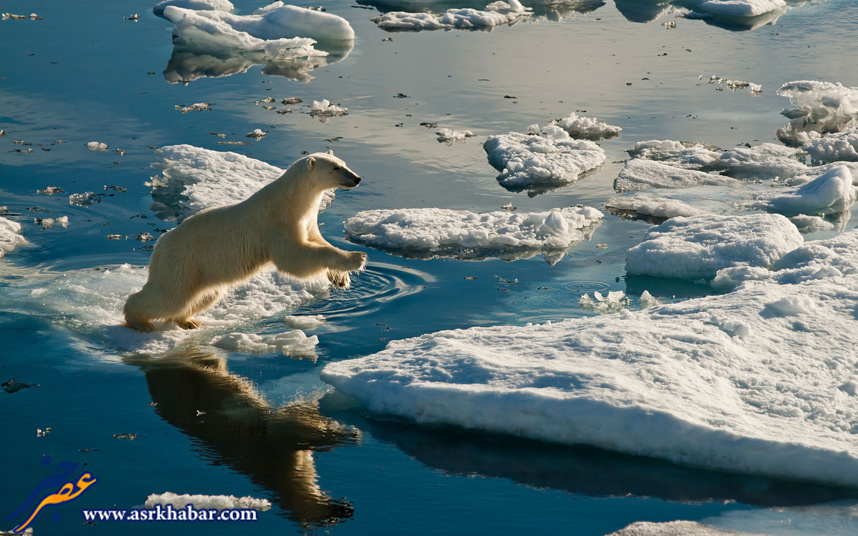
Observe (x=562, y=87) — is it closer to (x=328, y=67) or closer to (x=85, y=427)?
(x=328, y=67)

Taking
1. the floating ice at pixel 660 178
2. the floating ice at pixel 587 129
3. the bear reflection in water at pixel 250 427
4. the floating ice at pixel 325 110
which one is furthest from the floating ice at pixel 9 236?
the floating ice at pixel 587 129

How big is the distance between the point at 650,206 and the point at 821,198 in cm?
145

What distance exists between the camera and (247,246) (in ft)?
19.3

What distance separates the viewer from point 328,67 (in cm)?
1334

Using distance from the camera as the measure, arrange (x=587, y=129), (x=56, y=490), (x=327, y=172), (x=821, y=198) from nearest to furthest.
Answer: (x=56, y=490), (x=327, y=172), (x=821, y=198), (x=587, y=129)

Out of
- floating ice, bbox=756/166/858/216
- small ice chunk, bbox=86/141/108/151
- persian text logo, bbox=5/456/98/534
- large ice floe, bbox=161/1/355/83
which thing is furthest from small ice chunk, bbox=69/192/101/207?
floating ice, bbox=756/166/858/216

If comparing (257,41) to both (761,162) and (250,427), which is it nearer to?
(761,162)

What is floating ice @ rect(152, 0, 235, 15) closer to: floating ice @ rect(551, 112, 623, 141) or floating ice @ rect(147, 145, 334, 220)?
floating ice @ rect(147, 145, 334, 220)

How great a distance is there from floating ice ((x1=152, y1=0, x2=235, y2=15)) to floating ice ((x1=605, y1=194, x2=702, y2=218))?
9.27 m

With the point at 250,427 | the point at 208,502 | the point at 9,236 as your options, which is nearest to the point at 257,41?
the point at 9,236

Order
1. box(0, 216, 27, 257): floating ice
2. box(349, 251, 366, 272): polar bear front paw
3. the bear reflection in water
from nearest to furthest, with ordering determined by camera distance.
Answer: the bear reflection in water, box(349, 251, 366, 272): polar bear front paw, box(0, 216, 27, 257): floating ice

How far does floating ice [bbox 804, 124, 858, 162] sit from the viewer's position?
9.64 metres

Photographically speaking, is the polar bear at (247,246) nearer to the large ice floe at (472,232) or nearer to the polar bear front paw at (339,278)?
the polar bear front paw at (339,278)

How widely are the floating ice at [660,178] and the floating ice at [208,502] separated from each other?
5.55m
